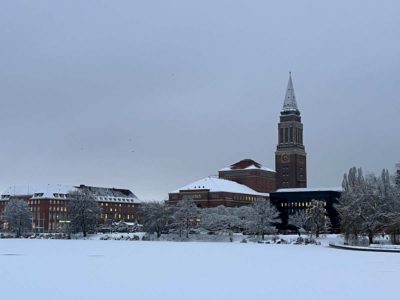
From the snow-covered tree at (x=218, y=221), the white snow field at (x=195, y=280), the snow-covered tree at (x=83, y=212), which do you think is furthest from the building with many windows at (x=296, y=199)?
the white snow field at (x=195, y=280)

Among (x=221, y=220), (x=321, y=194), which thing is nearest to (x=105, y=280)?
(x=221, y=220)

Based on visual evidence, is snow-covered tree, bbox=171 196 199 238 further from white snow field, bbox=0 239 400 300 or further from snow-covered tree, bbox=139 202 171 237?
white snow field, bbox=0 239 400 300

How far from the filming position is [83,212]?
133625 millimetres

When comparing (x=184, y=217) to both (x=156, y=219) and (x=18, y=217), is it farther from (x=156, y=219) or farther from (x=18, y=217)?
(x=18, y=217)

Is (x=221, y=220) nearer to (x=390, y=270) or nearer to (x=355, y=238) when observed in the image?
(x=355, y=238)

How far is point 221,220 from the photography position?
493ft

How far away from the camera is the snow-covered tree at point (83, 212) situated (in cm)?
13350

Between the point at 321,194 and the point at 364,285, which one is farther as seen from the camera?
the point at 321,194

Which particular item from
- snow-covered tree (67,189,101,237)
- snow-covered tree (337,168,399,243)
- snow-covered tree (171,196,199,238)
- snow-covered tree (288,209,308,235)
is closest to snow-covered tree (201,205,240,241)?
snow-covered tree (171,196,199,238)

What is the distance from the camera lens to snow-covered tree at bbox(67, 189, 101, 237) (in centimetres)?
→ 13350

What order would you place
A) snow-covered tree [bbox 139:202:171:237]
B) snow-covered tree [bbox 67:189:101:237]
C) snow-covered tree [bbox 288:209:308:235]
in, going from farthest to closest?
1. snow-covered tree [bbox 288:209:308:235]
2. snow-covered tree [bbox 139:202:171:237]
3. snow-covered tree [bbox 67:189:101:237]

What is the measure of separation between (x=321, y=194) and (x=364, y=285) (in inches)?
6168

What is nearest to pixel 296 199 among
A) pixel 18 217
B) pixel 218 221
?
pixel 218 221

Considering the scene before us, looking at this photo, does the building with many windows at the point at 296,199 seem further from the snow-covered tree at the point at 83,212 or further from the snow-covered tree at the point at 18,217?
the snow-covered tree at the point at 18,217
